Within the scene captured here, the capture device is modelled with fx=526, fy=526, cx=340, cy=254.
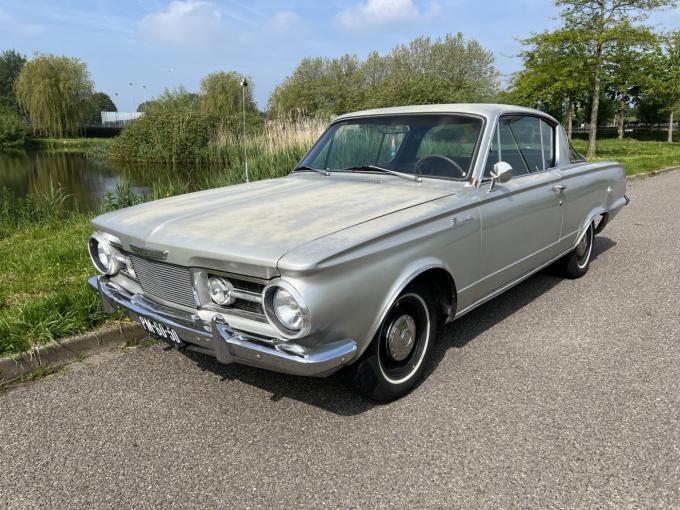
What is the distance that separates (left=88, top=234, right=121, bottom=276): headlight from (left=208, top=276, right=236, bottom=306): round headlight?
923 millimetres

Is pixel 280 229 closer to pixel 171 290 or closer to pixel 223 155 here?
pixel 171 290

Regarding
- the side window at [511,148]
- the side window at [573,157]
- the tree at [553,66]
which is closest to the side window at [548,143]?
the side window at [573,157]

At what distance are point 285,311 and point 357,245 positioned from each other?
460 mm

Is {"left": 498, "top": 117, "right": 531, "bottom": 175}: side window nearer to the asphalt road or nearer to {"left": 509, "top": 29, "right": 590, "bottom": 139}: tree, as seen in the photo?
the asphalt road

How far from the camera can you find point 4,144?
40.2 metres

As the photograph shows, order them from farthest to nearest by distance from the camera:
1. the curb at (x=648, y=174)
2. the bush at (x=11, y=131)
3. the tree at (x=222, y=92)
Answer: the tree at (x=222, y=92) < the bush at (x=11, y=131) < the curb at (x=648, y=174)

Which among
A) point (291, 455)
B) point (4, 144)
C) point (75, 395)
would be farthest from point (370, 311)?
point (4, 144)

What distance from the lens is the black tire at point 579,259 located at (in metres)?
4.99

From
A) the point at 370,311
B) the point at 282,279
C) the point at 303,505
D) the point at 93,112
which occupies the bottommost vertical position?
the point at 303,505

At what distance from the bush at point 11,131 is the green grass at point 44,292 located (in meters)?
41.0

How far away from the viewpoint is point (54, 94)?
46.5 m

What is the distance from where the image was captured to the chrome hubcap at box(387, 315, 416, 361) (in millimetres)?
2834

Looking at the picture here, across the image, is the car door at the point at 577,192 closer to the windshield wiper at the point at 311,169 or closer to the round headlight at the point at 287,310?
the windshield wiper at the point at 311,169

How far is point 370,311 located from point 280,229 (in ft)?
2.03
